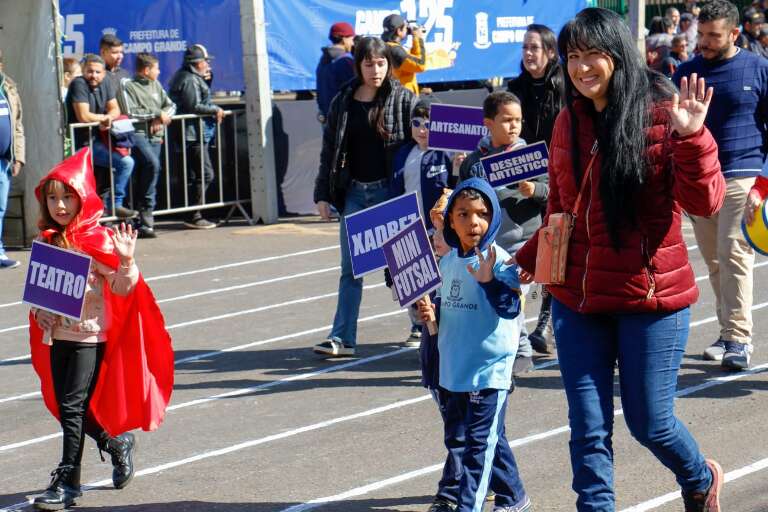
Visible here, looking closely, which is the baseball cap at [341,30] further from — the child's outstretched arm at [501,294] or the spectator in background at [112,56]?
the child's outstretched arm at [501,294]

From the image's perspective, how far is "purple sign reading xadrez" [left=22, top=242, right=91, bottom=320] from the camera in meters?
6.02

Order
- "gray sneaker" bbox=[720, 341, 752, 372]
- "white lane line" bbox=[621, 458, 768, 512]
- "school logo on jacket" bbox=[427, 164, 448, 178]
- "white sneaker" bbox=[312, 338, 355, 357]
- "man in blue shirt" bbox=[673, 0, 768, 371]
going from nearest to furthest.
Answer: "white lane line" bbox=[621, 458, 768, 512], "man in blue shirt" bbox=[673, 0, 768, 371], "gray sneaker" bbox=[720, 341, 752, 372], "school logo on jacket" bbox=[427, 164, 448, 178], "white sneaker" bbox=[312, 338, 355, 357]

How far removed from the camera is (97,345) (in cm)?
625

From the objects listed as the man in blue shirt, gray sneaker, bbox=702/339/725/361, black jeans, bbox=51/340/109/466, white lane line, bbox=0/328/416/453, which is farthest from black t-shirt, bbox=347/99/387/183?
black jeans, bbox=51/340/109/466

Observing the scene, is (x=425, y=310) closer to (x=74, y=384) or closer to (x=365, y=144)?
(x=74, y=384)

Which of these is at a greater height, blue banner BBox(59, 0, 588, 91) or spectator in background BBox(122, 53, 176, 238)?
blue banner BBox(59, 0, 588, 91)

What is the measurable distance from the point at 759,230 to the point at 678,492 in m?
1.53

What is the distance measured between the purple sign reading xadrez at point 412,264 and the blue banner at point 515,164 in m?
2.01

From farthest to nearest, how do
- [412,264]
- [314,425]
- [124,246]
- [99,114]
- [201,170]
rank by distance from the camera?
1. [201,170]
2. [99,114]
3. [314,425]
4. [124,246]
5. [412,264]

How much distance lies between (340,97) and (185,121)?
6.84 meters

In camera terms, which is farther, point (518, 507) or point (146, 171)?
point (146, 171)

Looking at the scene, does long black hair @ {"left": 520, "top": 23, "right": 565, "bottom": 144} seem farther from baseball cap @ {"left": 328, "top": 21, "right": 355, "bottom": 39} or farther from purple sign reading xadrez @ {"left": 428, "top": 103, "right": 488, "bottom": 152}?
baseball cap @ {"left": 328, "top": 21, "right": 355, "bottom": 39}

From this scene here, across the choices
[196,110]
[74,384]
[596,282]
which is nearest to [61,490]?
[74,384]

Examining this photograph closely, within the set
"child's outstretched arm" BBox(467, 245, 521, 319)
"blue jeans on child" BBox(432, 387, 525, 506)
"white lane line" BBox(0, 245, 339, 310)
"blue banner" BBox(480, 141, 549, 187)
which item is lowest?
"white lane line" BBox(0, 245, 339, 310)
